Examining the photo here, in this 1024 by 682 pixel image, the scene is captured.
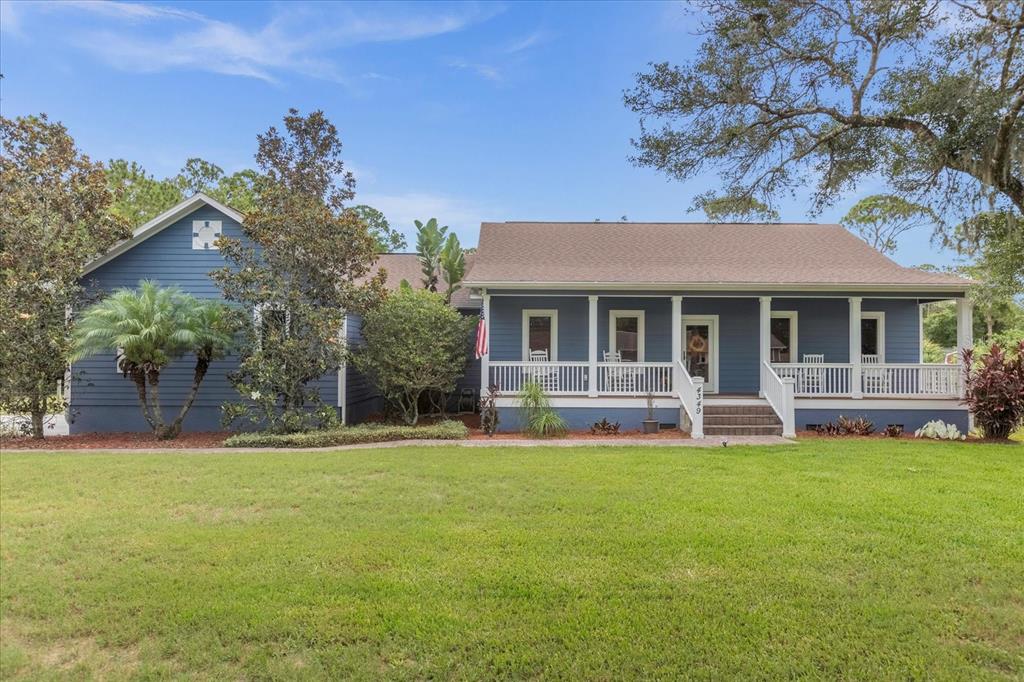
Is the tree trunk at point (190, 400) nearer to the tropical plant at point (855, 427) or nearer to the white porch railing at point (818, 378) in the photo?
the white porch railing at point (818, 378)

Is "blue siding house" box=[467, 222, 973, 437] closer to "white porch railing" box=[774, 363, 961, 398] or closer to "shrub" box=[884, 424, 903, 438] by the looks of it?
"white porch railing" box=[774, 363, 961, 398]

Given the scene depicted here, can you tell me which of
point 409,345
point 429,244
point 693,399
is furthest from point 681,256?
point 409,345

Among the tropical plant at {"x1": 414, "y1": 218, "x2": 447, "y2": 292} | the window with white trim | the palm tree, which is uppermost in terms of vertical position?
the tropical plant at {"x1": 414, "y1": 218, "x2": 447, "y2": 292}

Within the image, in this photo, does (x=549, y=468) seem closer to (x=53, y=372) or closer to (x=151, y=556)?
(x=151, y=556)

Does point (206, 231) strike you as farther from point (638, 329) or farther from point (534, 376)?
point (638, 329)

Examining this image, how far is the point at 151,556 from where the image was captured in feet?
14.6

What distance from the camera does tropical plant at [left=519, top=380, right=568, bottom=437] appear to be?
1150 centimetres

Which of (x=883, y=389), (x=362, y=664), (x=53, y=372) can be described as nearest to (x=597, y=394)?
(x=883, y=389)

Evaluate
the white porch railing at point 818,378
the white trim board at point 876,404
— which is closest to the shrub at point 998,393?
the white trim board at point 876,404

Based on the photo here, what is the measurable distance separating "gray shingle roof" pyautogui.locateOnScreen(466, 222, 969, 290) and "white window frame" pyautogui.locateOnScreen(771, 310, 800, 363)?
125 cm

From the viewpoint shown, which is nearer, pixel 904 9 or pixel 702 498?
pixel 904 9

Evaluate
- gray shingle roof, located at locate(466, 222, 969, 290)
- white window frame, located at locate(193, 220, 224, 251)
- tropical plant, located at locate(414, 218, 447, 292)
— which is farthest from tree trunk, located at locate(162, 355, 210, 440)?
tropical plant, located at locate(414, 218, 447, 292)

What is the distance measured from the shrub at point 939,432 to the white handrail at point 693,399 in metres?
4.84

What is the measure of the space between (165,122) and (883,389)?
1930 cm
